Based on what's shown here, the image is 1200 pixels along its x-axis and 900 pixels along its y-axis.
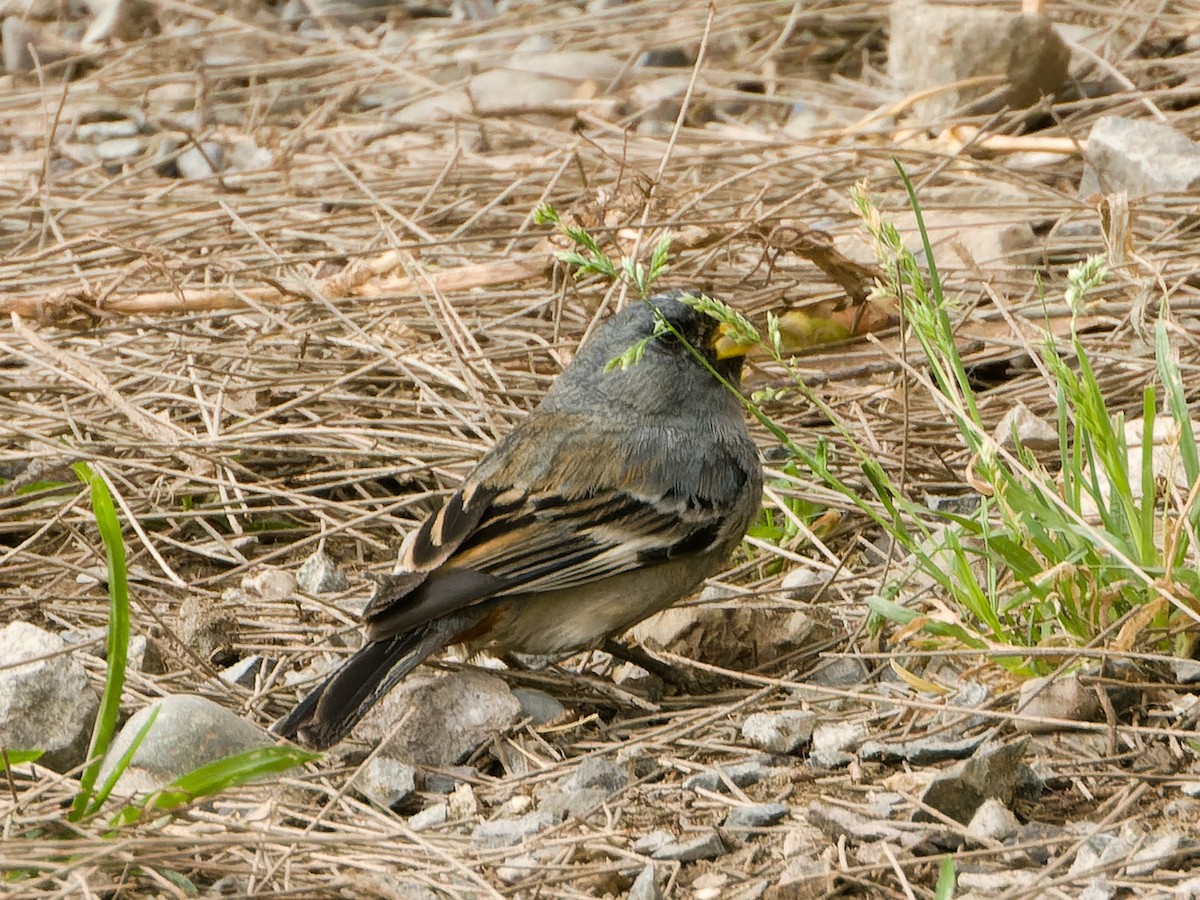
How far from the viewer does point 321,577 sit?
4348mm

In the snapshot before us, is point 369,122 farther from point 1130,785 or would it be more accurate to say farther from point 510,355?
point 1130,785

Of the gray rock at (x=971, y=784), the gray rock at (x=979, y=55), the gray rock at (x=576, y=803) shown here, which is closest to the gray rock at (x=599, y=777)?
the gray rock at (x=576, y=803)

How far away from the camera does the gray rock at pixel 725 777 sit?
3.15m

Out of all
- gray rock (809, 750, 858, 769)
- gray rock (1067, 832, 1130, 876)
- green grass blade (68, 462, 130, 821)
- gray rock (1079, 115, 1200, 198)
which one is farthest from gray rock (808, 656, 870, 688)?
gray rock (1079, 115, 1200, 198)

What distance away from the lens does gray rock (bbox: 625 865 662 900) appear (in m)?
2.70

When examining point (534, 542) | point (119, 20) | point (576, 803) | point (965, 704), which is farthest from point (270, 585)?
point (119, 20)

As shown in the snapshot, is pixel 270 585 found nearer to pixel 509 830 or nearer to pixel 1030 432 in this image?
pixel 509 830

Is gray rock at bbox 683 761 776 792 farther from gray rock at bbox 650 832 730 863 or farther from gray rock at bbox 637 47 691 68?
gray rock at bbox 637 47 691 68

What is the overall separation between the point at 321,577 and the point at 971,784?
6.75 ft

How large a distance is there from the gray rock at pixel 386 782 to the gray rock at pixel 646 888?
2.31ft

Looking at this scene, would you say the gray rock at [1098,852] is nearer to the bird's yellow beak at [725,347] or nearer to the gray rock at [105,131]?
the bird's yellow beak at [725,347]

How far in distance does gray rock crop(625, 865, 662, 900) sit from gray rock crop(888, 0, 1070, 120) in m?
4.80

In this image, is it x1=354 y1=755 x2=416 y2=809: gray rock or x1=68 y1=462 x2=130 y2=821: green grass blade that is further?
x1=354 y1=755 x2=416 y2=809: gray rock

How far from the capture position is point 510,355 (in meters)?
5.32
